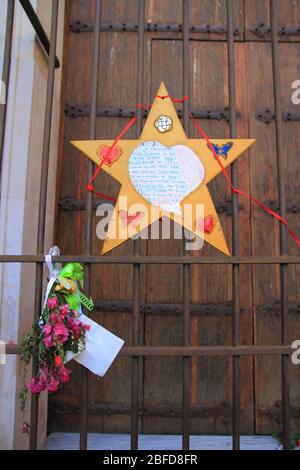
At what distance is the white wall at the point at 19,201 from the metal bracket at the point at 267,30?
1339 millimetres

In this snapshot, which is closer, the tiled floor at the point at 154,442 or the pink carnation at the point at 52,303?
the pink carnation at the point at 52,303

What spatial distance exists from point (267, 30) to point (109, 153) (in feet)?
5.82

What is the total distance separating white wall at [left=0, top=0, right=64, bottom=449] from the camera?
198 centimetres

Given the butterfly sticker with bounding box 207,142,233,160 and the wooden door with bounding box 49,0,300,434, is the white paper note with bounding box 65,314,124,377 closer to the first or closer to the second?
the butterfly sticker with bounding box 207,142,233,160

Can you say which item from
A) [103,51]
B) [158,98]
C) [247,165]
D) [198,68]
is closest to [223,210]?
[247,165]

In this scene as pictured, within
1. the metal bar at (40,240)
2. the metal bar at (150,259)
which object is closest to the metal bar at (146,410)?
the metal bar at (40,240)

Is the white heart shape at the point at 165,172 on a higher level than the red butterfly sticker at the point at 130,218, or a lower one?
higher

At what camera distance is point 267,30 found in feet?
8.73

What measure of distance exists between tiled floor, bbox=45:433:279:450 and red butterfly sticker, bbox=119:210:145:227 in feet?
4.48

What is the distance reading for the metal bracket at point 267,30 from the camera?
264 cm

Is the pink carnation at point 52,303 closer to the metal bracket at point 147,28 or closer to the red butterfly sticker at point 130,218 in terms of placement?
the red butterfly sticker at point 130,218

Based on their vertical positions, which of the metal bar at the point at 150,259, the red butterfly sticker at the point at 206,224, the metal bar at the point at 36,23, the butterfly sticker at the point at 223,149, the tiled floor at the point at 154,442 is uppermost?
the metal bar at the point at 36,23

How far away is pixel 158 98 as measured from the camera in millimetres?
1573
